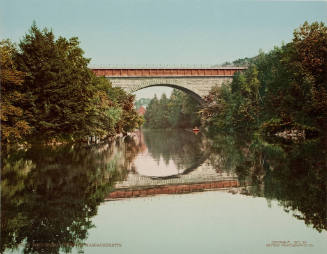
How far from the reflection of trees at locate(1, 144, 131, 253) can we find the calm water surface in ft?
0.05

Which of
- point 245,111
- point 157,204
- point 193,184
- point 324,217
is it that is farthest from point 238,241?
point 245,111

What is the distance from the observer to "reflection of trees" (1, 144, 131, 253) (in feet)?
20.8

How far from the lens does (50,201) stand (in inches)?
356

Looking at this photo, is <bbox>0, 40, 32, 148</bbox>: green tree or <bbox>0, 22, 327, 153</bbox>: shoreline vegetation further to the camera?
<bbox>0, 22, 327, 153</bbox>: shoreline vegetation

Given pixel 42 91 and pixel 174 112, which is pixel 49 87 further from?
pixel 174 112

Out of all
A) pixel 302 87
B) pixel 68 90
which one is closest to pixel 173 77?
pixel 68 90

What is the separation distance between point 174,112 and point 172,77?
1779 inches

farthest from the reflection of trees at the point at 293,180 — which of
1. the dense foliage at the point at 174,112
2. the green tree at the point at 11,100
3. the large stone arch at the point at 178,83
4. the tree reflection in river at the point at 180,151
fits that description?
the dense foliage at the point at 174,112

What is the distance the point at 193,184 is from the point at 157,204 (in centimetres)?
301

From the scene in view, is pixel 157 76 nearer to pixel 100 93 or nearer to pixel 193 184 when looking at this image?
pixel 100 93

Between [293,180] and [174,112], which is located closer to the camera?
[293,180]

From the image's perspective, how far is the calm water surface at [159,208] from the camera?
610cm

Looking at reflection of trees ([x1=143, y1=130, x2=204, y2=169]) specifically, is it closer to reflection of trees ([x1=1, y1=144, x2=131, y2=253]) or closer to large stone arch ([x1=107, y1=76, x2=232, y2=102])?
reflection of trees ([x1=1, y1=144, x2=131, y2=253])

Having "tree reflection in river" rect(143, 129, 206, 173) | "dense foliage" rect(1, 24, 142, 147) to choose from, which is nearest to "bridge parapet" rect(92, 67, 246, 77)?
"tree reflection in river" rect(143, 129, 206, 173)
